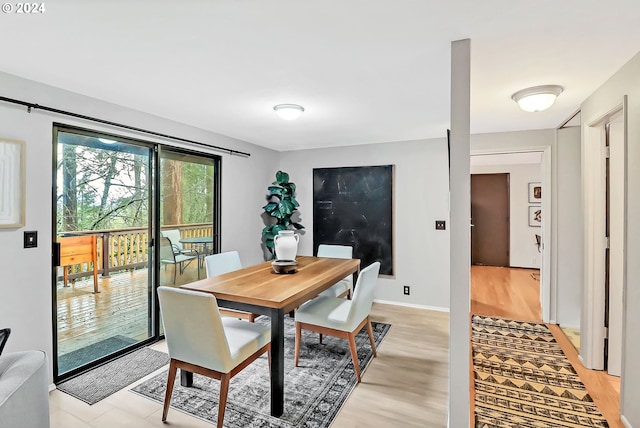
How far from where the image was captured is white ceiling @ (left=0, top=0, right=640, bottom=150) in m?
1.47

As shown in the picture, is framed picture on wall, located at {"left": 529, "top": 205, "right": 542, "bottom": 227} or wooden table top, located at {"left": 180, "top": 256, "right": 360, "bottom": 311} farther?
framed picture on wall, located at {"left": 529, "top": 205, "right": 542, "bottom": 227}

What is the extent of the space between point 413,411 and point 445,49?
2231 mm

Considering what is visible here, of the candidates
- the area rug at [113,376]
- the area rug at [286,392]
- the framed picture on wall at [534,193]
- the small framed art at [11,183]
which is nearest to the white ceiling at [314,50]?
the small framed art at [11,183]

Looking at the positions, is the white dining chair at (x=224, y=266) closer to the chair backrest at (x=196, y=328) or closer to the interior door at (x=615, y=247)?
the chair backrest at (x=196, y=328)

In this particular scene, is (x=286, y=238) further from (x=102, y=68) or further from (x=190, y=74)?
(x=102, y=68)

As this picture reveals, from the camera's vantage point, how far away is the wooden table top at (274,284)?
213cm

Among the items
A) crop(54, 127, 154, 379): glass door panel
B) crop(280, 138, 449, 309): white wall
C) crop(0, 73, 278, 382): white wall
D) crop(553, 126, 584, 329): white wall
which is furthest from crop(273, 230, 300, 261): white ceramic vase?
crop(553, 126, 584, 329): white wall

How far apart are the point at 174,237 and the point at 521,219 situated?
6637mm

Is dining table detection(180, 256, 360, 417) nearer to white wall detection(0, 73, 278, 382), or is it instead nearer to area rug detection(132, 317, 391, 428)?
area rug detection(132, 317, 391, 428)

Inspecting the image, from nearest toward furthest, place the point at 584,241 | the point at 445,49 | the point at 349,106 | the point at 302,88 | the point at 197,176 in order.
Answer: the point at 445,49
the point at 302,88
the point at 584,241
the point at 349,106
the point at 197,176

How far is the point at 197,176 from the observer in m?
3.77

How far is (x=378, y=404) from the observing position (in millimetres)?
2225

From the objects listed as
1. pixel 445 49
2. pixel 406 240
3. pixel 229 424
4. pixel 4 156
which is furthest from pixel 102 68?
pixel 406 240

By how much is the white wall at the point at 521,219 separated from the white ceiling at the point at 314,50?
4358 mm
